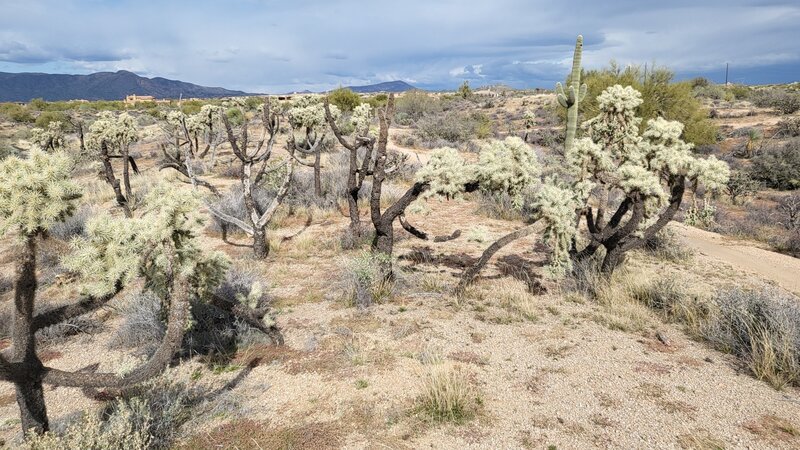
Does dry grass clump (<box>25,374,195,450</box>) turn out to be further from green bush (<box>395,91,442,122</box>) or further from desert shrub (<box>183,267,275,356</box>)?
green bush (<box>395,91,442,122</box>)

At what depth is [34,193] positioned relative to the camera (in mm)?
3379

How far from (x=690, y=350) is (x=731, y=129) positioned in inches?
1233

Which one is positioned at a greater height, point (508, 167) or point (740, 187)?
point (508, 167)

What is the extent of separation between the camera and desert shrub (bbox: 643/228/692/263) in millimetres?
9719

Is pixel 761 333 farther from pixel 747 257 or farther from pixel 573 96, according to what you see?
pixel 573 96

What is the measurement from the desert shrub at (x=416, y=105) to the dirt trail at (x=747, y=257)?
33.5 meters

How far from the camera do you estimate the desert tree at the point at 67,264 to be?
132 inches

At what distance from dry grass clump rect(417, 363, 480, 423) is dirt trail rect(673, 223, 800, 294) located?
7.65m

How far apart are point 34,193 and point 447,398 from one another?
414cm

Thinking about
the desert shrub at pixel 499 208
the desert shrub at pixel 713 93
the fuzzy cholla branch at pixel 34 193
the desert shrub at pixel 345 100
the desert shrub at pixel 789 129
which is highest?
the desert shrub at pixel 713 93

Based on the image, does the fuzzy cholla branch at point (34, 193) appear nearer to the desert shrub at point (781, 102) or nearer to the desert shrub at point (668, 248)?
the desert shrub at point (668, 248)

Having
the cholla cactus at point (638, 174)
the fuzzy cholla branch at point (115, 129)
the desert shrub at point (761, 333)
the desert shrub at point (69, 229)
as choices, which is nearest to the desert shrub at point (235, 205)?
the desert shrub at point (69, 229)

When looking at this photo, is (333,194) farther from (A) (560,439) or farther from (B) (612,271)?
(A) (560,439)

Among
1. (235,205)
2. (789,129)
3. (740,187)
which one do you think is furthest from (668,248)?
(789,129)
